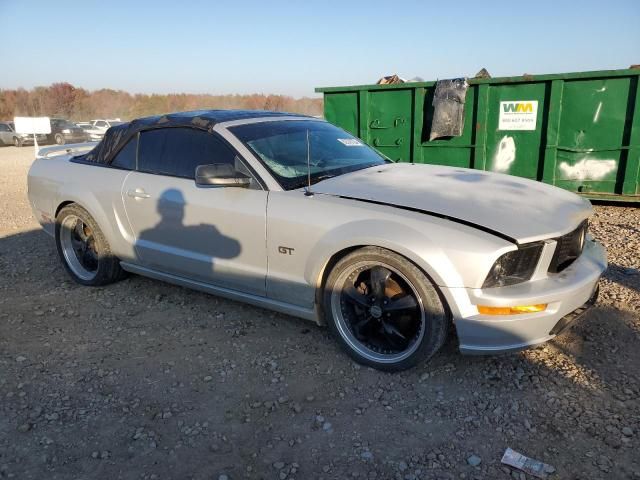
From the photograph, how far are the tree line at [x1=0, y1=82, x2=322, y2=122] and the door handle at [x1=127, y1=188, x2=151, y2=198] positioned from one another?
50.9m

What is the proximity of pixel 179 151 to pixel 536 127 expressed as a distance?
17.8ft

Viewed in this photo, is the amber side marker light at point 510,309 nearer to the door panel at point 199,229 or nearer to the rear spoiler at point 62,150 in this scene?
the door panel at point 199,229

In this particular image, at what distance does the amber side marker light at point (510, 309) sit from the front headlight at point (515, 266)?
0.41 feet

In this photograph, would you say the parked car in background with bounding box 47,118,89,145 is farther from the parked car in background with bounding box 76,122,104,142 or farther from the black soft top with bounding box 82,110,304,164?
the black soft top with bounding box 82,110,304,164

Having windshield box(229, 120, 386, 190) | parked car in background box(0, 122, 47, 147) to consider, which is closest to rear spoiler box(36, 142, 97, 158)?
windshield box(229, 120, 386, 190)

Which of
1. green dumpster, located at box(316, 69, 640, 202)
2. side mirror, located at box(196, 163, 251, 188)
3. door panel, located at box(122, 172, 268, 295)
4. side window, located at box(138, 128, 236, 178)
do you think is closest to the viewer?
side mirror, located at box(196, 163, 251, 188)

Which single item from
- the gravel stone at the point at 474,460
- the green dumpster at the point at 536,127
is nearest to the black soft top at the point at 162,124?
the gravel stone at the point at 474,460

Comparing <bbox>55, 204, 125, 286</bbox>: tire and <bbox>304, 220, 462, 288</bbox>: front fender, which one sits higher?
<bbox>304, 220, 462, 288</bbox>: front fender

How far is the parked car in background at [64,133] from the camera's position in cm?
2699

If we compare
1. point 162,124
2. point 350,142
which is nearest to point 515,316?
point 350,142

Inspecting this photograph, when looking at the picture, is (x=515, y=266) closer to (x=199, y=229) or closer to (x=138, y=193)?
(x=199, y=229)

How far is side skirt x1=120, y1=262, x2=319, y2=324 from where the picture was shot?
138 inches

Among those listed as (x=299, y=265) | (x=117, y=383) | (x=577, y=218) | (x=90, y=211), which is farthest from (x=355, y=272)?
(x=90, y=211)

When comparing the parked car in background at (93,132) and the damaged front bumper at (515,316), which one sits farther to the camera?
the parked car in background at (93,132)
